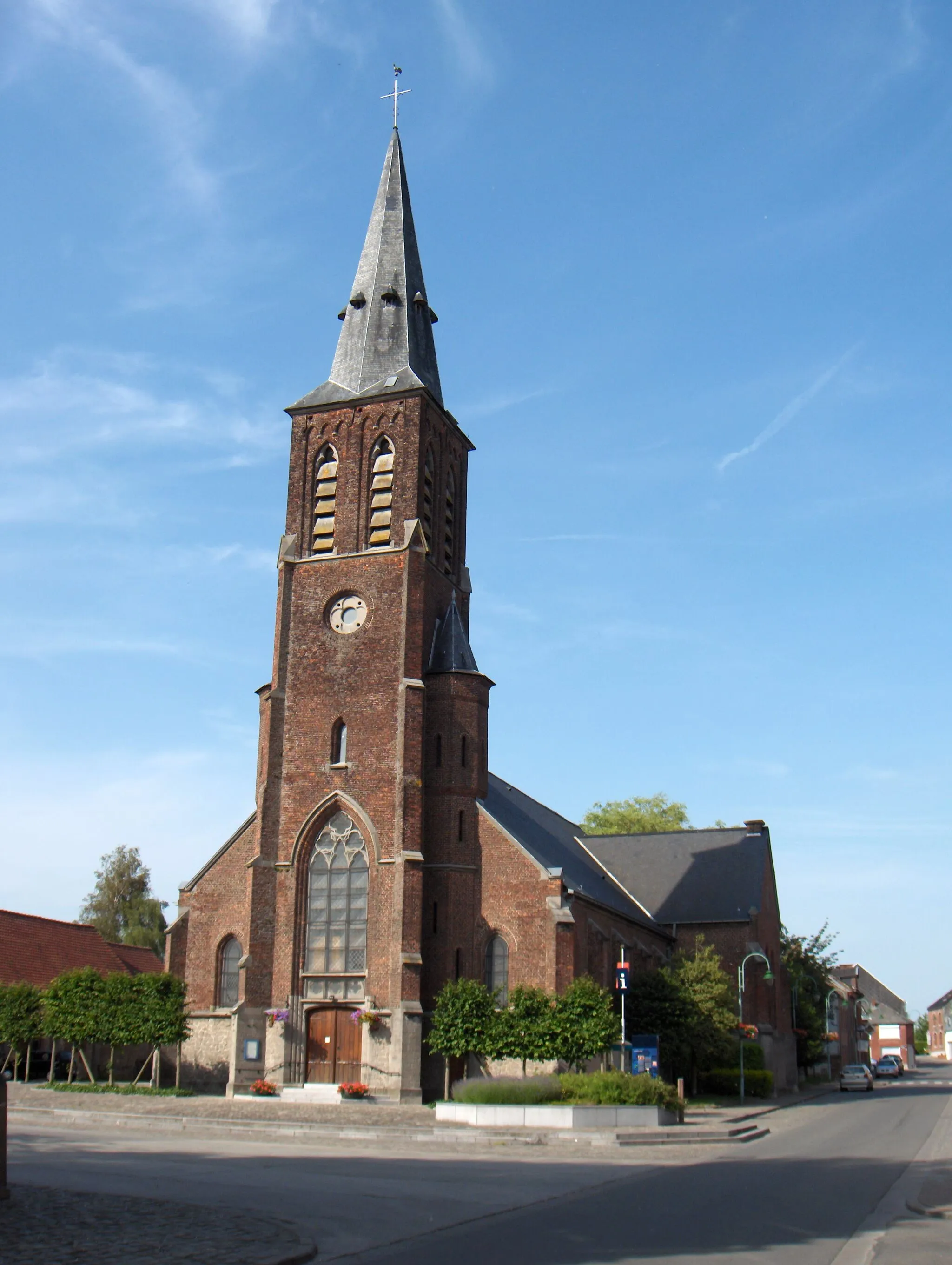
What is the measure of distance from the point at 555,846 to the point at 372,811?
1213cm

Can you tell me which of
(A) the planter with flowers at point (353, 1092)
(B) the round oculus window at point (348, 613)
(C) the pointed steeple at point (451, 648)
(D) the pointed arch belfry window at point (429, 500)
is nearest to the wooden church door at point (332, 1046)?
(A) the planter with flowers at point (353, 1092)

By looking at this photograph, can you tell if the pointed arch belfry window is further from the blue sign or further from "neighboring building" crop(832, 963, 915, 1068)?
"neighboring building" crop(832, 963, 915, 1068)

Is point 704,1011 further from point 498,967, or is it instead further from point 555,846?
point 498,967

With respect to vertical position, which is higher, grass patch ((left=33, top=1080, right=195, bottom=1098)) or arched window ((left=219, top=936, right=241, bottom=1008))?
arched window ((left=219, top=936, right=241, bottom=1008))

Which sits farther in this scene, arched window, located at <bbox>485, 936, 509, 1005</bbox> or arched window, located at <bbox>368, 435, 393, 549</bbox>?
arched window, located at <bbox>368, 435, 393, 549</bbox>

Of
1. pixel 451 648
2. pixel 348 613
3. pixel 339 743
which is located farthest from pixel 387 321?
pixel 339 743

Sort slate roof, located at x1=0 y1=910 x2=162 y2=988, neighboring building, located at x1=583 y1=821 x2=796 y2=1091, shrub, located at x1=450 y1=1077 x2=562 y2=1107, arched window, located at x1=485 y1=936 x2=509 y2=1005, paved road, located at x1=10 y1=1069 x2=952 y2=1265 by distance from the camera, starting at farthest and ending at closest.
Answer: neighboring building, located at x1=583 y1=821 x2=796 y2=1091, slate roof, located at x1=0 y1=910 x2=162 y2=988, arched window, located at x1=485 y1=936 x2=509 y2=1005, shrub, located at x1=450 y1=1077 x2=562 y2=1107, paved road, located at x1=10 y1=1069 x2=952 y2=1265

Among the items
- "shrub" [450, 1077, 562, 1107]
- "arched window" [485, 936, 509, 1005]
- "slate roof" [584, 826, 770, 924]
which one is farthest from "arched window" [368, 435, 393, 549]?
"slate roof" [584, 826, 770, 924]

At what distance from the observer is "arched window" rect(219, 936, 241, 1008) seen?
37.8m

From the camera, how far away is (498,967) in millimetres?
36312

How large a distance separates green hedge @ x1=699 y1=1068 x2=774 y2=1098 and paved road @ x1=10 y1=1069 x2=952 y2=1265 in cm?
1808

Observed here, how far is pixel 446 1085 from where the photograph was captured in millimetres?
34156

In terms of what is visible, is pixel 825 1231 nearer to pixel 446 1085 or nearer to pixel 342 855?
pixel 446 1085

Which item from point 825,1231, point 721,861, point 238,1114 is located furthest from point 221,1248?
point 721,861
